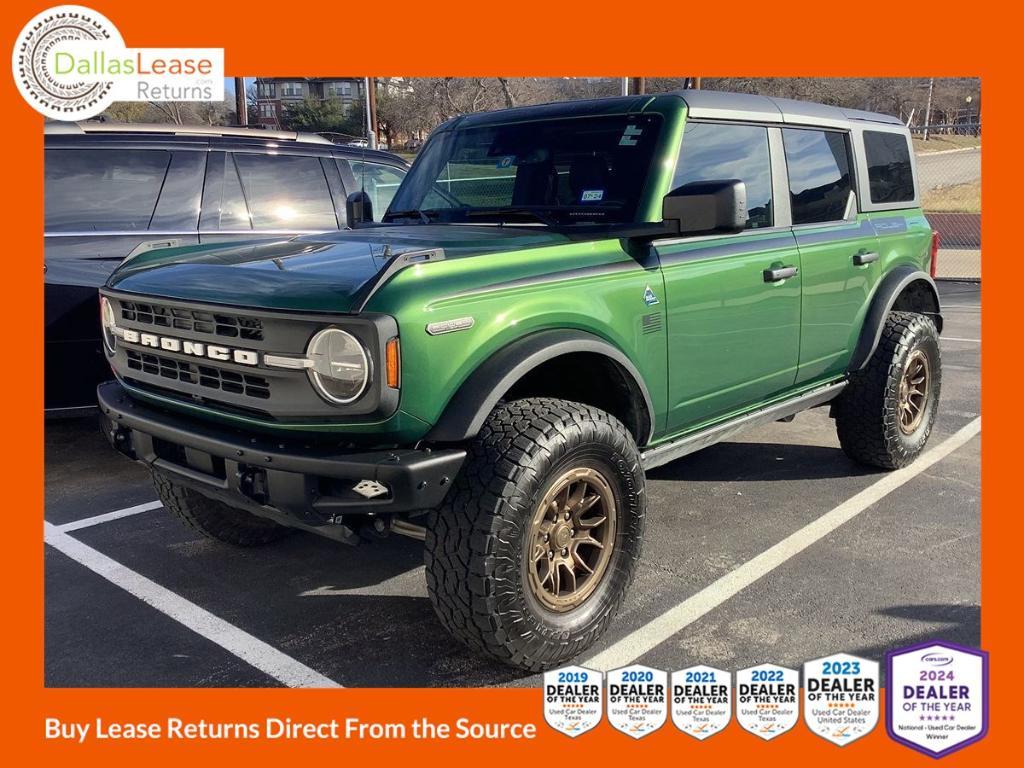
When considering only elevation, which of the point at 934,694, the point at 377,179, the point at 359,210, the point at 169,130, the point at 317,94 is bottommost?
the point at 934,694

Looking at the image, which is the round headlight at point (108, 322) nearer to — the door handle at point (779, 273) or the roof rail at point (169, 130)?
the roof rail at point (169, 130)

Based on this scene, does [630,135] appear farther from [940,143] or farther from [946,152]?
[940,143]

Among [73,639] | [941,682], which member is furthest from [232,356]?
[941,682]

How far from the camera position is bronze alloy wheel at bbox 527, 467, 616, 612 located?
3.15 m

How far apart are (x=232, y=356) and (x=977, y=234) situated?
19062 mm

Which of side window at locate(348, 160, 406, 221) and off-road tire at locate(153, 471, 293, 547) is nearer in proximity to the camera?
off-road tire at locate(153, 471, 293, 547)

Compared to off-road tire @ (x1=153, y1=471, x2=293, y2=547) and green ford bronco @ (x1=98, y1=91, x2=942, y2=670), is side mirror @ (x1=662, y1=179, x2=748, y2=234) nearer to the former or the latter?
green ford bronco @ (x1=98, y1=91, x2=942, y2=670)

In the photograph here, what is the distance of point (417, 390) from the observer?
112 inches

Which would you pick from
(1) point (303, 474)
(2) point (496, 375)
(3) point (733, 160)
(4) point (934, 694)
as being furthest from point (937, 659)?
(3) point (733, 160)

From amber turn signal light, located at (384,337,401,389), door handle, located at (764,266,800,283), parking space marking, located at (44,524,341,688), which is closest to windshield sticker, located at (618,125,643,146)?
door handle, located at (764,266,800,283)

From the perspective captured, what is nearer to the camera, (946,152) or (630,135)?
(630,135)

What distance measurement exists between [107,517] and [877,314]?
4406 mm

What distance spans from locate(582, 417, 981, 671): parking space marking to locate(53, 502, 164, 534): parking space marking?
2731 millimetres

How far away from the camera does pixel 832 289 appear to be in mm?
4711
